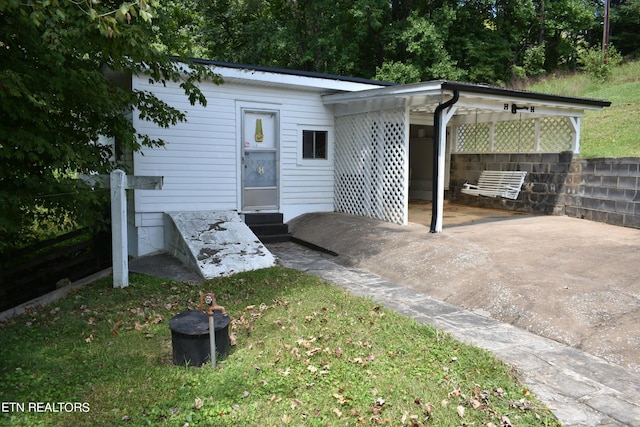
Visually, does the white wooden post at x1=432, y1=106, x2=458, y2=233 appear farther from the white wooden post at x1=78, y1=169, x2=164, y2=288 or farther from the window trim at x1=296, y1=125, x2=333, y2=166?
the white wooden post at x1=78, y1=169, x2=164, y2=288

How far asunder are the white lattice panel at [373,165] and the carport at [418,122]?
2cm

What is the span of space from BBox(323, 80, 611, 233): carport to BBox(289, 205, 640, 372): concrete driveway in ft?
1.91

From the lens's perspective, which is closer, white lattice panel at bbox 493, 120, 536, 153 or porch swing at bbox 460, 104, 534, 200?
porch swing at bbox 460, 104, 534, 200

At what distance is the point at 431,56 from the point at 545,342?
1823 cm

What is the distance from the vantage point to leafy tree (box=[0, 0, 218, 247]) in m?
4.26

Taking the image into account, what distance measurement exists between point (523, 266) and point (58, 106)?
18.7ft

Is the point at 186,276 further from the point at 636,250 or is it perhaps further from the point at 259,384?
the point at 636,250

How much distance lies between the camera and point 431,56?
20438 mm

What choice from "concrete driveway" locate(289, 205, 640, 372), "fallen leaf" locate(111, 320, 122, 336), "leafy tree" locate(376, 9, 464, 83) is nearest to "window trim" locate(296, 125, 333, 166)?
"concrete driveway" locate(289, 205, 640, 372)

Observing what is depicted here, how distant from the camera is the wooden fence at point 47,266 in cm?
668

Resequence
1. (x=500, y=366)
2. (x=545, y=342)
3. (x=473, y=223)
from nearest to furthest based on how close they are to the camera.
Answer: (x=500, y=366), (x=545, y=342), (x=473, y=223)

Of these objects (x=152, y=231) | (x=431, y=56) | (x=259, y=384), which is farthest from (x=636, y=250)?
(x=431, y=56)

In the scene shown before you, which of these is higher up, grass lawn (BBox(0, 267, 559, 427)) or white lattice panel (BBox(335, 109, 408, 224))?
white lattice panel (BBox(335, 109, 408, 224))

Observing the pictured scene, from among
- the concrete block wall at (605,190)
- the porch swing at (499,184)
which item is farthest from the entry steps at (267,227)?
the concrete block wall at (605,190)
